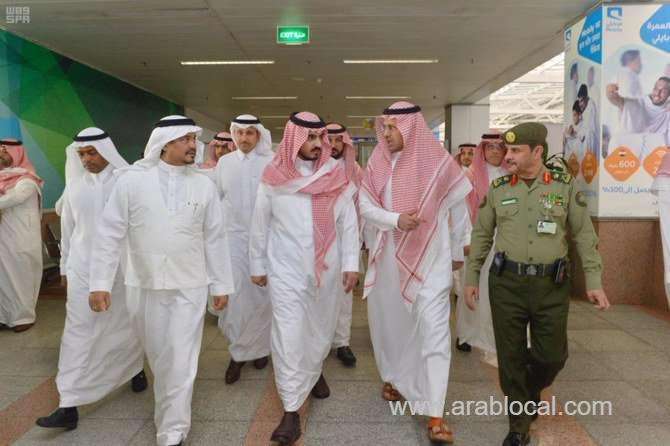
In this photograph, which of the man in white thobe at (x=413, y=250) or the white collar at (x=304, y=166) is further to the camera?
the white collar at (x=304, y=166)

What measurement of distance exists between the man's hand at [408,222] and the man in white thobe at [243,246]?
1392 millimetres

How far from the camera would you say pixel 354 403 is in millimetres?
3303

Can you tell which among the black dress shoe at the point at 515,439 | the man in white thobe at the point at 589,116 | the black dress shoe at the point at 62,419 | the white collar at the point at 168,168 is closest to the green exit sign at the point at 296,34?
the man in white thobe at the point at 589,116

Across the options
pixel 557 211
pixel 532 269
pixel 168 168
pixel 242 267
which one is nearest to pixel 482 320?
pixel 532 269

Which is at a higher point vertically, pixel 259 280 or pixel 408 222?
pixel 408 222

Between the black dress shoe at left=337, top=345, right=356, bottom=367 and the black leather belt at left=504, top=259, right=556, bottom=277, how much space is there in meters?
1.74

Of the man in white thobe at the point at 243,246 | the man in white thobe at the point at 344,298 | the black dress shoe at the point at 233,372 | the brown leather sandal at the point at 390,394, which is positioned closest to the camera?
the brown leather sandal at the point at 390,394

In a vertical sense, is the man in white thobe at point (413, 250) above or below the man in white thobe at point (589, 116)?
below

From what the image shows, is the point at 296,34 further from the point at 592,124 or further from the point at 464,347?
the point at 464,347

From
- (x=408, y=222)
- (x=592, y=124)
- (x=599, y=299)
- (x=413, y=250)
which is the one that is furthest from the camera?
(x=592, y=124)

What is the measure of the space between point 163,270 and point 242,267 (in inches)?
53.0

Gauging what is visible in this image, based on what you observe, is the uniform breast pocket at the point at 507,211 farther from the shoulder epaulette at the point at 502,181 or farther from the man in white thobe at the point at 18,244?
the man in white thobe at the point at 18,244

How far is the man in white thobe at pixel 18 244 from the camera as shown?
5055mm

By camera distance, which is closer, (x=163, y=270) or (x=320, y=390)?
(x=163, y=270)
